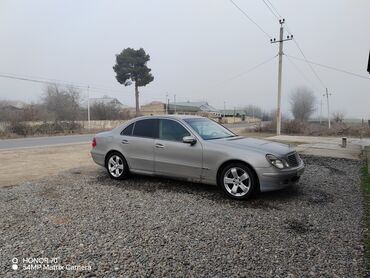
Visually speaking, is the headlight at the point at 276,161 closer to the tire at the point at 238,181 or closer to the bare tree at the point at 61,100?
the tire at the point at 238,181

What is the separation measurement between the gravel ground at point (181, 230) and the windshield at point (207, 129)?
106 cm

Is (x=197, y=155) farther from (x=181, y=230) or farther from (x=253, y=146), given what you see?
(x=181, y=230)

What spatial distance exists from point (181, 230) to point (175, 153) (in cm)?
216

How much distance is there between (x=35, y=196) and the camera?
5492mm

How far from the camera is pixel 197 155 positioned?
557cm

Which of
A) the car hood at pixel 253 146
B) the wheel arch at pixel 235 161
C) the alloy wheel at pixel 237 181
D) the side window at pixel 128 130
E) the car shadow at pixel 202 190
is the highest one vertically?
the side window at pixel 128 130

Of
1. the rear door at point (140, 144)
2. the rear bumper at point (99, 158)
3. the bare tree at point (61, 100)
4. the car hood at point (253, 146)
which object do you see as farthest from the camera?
the bare tree at point (61, 100)

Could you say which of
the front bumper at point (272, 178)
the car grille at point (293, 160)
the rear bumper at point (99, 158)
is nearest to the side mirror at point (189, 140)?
the front bumper at point (272, 178)

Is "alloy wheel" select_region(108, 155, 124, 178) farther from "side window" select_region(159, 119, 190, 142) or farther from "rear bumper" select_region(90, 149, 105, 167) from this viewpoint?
"side window" select_region(159, 119, 190, 142)

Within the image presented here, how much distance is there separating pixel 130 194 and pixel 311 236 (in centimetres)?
321

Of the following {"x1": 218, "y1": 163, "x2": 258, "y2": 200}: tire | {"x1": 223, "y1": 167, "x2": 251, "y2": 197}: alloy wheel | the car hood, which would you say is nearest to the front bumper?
{"x1": 218, "y1": 163, "x2": 258, "y2": 200}: tire

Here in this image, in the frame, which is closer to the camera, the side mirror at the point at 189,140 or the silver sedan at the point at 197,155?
the silver sedan at the point at 197,155

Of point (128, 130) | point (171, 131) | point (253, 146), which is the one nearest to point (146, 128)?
point (128, 130)

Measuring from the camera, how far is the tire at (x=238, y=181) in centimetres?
509
